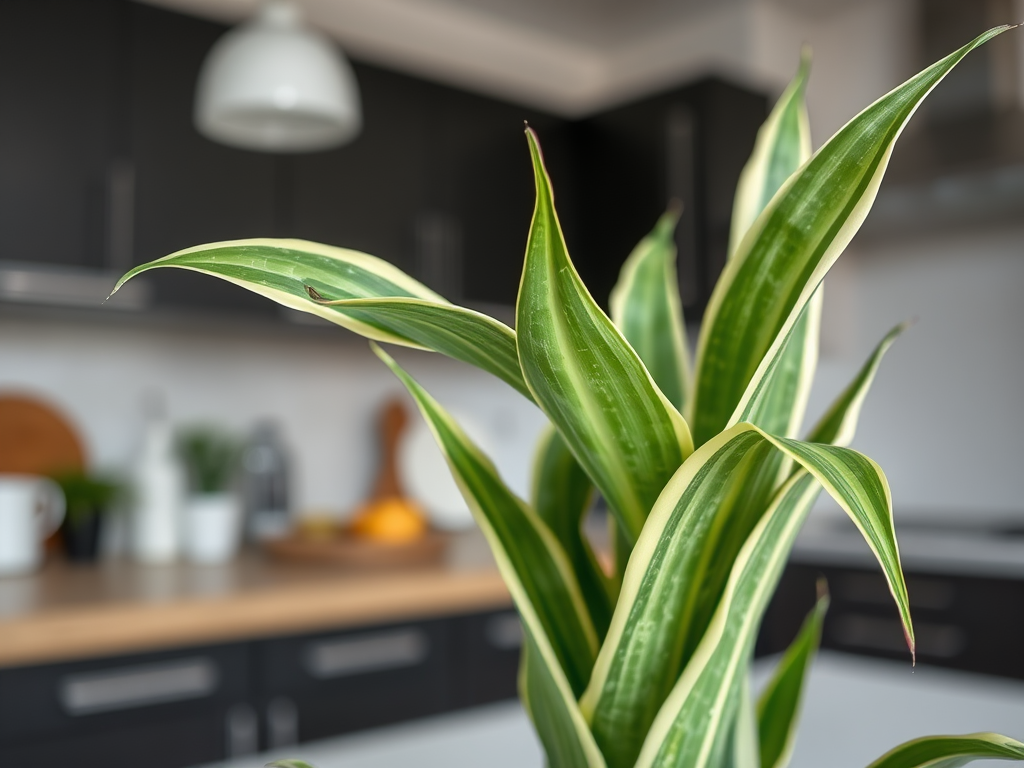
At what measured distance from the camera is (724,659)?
16.6 inches

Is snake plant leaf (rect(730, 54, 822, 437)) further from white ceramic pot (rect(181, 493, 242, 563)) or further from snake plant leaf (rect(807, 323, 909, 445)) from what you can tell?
white ceramic pot (rect(181, 493, 242, 563))

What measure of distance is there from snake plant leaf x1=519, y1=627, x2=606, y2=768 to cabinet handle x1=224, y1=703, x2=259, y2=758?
1466 millimetres

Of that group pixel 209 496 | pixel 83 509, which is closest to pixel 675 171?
pixel 209 496

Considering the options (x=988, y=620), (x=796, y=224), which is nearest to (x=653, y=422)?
(x=796, y=224)

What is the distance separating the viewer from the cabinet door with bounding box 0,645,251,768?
1585 millimetres

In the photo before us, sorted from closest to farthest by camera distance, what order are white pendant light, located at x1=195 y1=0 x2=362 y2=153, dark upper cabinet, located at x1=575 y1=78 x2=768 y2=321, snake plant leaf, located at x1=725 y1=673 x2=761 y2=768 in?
1. snake plant leaf, located at x1=725 y1=673 x2=761 y2=768
2. white pendant light, located at x1=195 y1=0 x2=362 y2=153
3. dark upper cabinet, located at x1=575 y1=78 x2=768 y2=321

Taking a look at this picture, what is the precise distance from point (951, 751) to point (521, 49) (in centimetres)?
333

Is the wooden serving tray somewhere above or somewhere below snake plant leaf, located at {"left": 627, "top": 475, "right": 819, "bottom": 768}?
below

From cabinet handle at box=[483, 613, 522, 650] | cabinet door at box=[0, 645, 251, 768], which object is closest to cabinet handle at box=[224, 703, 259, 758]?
cabinet door at box=[0, 645, 251, 768]

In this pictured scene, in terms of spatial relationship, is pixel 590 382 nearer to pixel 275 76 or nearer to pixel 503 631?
pixel 275 76

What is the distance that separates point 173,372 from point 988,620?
2.07 m

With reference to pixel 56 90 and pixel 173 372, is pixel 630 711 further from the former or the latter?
pixel 173 372

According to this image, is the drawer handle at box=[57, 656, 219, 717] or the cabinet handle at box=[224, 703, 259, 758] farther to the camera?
the cabinet handle at box=[224, 703, 259, 758]

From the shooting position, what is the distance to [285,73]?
170cm
